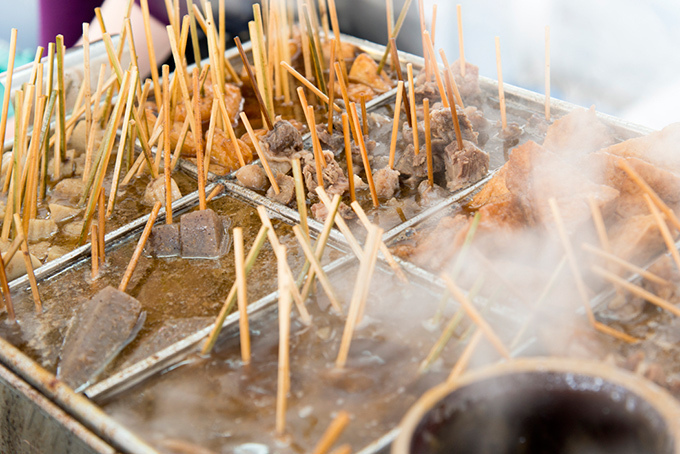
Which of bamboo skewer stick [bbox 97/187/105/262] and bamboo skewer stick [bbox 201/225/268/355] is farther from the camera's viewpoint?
bamboo skewer stick [bbox 97/187/105/262]

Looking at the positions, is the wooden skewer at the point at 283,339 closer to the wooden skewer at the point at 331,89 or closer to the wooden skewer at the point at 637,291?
the wooden skewer at the point at 637,291

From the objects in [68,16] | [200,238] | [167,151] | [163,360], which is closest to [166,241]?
[200,238]

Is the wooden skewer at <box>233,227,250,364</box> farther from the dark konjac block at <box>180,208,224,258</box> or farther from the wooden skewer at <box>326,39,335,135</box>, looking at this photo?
the wooden skewer at <box>326,39,335,135</box>

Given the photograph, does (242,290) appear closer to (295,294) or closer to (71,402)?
(295,294)

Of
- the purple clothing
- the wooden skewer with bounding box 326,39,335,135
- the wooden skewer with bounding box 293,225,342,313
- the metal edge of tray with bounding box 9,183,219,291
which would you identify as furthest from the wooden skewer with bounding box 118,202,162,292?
the purple clothing

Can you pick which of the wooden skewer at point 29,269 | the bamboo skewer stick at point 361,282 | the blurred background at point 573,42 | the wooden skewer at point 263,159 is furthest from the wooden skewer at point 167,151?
the blurred background at point 573,42

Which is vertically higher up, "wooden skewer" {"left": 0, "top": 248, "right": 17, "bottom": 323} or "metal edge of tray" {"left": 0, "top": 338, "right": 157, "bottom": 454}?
"wooden skewer" {"left": 0, "top": 248, "right": 17, "bottom": 323}
